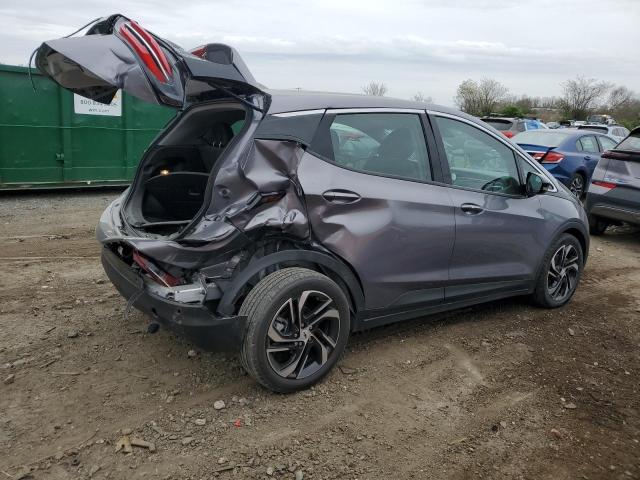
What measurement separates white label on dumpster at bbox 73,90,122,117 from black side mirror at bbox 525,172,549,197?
7242 millimetres

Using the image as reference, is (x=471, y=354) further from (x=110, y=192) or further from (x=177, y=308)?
(x=110, y=192)

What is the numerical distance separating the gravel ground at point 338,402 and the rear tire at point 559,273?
0.14 meters

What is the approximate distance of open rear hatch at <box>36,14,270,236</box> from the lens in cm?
262

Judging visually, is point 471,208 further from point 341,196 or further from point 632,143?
point 632,143

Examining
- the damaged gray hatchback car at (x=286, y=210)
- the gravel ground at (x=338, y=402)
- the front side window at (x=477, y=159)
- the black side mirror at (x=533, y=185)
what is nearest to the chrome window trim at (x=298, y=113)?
the damaged gray hatchback car at (x=286, y=210)

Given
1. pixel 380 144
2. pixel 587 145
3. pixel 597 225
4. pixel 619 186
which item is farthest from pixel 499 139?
pixel 587 145

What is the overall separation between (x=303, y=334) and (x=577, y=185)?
9.55m

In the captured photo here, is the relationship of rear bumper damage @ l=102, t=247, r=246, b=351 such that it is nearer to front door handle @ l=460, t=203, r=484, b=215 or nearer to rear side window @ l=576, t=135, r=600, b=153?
front door handle @ l=460, t=203, r=484, b=215

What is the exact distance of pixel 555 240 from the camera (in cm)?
457

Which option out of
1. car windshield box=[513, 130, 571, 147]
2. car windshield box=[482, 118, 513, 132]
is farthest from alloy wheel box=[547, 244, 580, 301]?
car windshield box=[482, 118, 513, 132]

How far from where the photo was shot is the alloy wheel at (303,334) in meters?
3.07

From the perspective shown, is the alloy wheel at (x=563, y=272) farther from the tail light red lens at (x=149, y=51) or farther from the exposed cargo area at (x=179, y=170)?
the tail light red lens at (x=149, y=51)

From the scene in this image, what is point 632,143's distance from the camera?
7488mm

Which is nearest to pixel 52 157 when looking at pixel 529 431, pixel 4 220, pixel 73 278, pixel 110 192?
pixel 110 192
